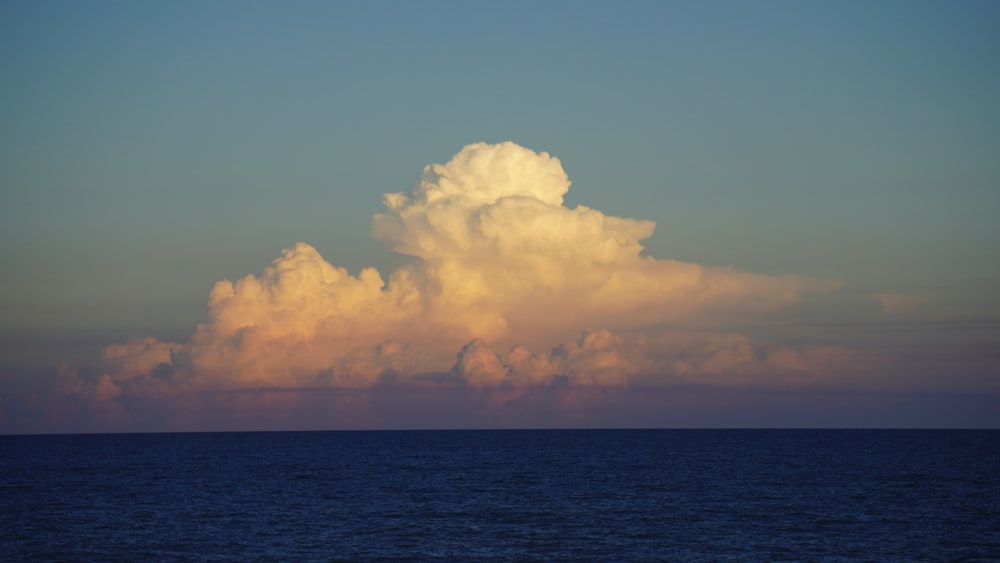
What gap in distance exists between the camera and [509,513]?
3233 inches

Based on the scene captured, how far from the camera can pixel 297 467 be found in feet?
499

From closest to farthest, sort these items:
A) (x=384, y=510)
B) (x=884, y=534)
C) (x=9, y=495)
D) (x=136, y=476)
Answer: (x=884, y=534) < (x=384, y=510) < (x=9, y=495) < (x=136, y=476)


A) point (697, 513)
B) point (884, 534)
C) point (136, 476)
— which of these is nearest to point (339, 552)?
point (697, 513)

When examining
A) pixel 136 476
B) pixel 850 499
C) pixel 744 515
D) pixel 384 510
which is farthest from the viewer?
pixel 136 476

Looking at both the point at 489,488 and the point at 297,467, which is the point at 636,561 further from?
the point at 297,467

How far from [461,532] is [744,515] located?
24.5 meters

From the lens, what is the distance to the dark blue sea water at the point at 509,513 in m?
63.4

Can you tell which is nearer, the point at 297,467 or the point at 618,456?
the point at 297,467

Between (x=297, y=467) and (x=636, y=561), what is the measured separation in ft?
332

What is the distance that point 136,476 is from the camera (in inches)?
5177

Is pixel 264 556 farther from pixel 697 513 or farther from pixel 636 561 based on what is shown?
pixel 697 513

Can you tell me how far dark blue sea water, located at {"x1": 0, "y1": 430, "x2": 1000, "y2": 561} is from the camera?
2496 inches

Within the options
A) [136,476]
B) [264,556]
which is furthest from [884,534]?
[136,476]

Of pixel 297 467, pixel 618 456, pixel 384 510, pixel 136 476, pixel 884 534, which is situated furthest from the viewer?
pixel 618 456
